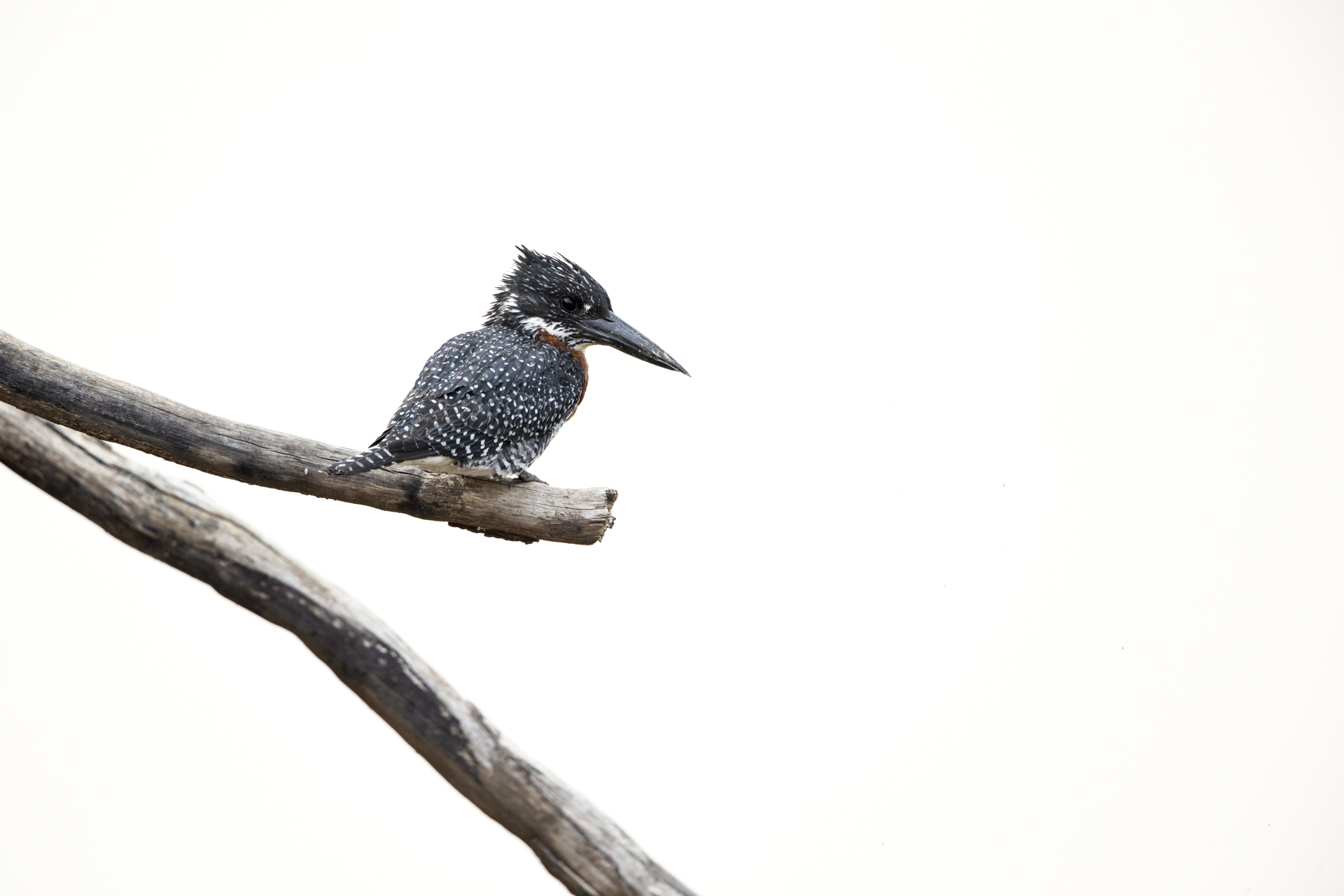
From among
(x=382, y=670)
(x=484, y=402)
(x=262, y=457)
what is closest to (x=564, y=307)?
(x=484, y=402)

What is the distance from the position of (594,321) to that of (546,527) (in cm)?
61

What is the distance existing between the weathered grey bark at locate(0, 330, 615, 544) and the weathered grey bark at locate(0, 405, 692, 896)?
37 centimetres

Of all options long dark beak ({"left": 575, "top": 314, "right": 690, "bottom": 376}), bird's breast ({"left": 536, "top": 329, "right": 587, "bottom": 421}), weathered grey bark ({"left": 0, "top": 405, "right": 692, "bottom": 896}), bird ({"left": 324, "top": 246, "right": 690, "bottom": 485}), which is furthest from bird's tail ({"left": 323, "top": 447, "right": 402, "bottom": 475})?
long dark beak ({"left": 575, "top": 314, "right": 690, "bottom": 376})

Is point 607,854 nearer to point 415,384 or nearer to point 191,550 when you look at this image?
point 191,550

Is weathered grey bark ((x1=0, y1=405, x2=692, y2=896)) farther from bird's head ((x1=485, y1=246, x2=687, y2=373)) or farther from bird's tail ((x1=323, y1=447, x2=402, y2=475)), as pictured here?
bird's head ((x1=485, y1=246, x2=687, y2=373))

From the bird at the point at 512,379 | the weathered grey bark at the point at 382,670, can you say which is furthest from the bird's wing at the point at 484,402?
the weathered grey bark at the point at 382,670

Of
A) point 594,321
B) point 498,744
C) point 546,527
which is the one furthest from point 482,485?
point 498,744

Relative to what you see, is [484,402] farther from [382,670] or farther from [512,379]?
[382,670]

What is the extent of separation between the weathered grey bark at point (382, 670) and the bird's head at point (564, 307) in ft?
3.20

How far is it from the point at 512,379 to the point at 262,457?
72 cm

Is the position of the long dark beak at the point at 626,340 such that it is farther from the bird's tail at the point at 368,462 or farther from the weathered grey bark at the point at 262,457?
the bird's tail at the point at 368,462

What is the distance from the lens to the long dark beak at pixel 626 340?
2.70 m

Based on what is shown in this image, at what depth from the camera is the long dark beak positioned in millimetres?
2695

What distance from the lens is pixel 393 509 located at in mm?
2555
